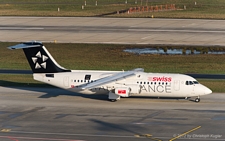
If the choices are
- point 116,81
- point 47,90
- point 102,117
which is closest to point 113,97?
point 116,81

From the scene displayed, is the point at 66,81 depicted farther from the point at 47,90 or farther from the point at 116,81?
the point at 47,90

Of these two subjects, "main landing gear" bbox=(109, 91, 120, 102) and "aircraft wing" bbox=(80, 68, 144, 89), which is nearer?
"aircraft wing" bbox=(80, 68, 144, 89)

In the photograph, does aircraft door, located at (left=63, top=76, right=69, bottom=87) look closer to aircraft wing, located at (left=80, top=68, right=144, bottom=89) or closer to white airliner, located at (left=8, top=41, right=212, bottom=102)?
white airliner, located at (left=8, top=41, right=212, bottom=102)

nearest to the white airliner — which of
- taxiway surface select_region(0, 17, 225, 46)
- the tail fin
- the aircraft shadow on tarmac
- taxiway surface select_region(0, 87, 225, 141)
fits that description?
the tail fin

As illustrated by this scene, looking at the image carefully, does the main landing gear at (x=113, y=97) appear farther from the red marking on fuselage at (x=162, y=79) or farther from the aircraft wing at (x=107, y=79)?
the red marking on fuselage at (x=162, y=79)

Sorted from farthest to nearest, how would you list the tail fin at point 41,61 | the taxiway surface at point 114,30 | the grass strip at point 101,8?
the grass strip at point 101,8, the taxiway surface at point 114,30, the tail fin at point 41,61

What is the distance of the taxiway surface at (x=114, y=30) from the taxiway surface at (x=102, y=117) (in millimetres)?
30954

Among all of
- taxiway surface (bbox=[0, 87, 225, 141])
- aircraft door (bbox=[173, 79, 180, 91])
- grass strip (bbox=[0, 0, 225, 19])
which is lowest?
taxiway surface (bbox=[0, 87, 225, 141])

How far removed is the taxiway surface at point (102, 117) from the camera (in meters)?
35.8

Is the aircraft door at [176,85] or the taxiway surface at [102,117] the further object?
the aircraft door at [176,85]

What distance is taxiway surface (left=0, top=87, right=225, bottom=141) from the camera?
35.8m

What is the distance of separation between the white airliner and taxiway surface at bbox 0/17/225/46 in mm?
31690

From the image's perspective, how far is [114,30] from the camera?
8769 cm

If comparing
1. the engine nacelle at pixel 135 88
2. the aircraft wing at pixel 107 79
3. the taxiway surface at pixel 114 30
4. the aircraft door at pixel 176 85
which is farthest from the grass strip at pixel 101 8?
the engine nacelle at pixel 135 88
